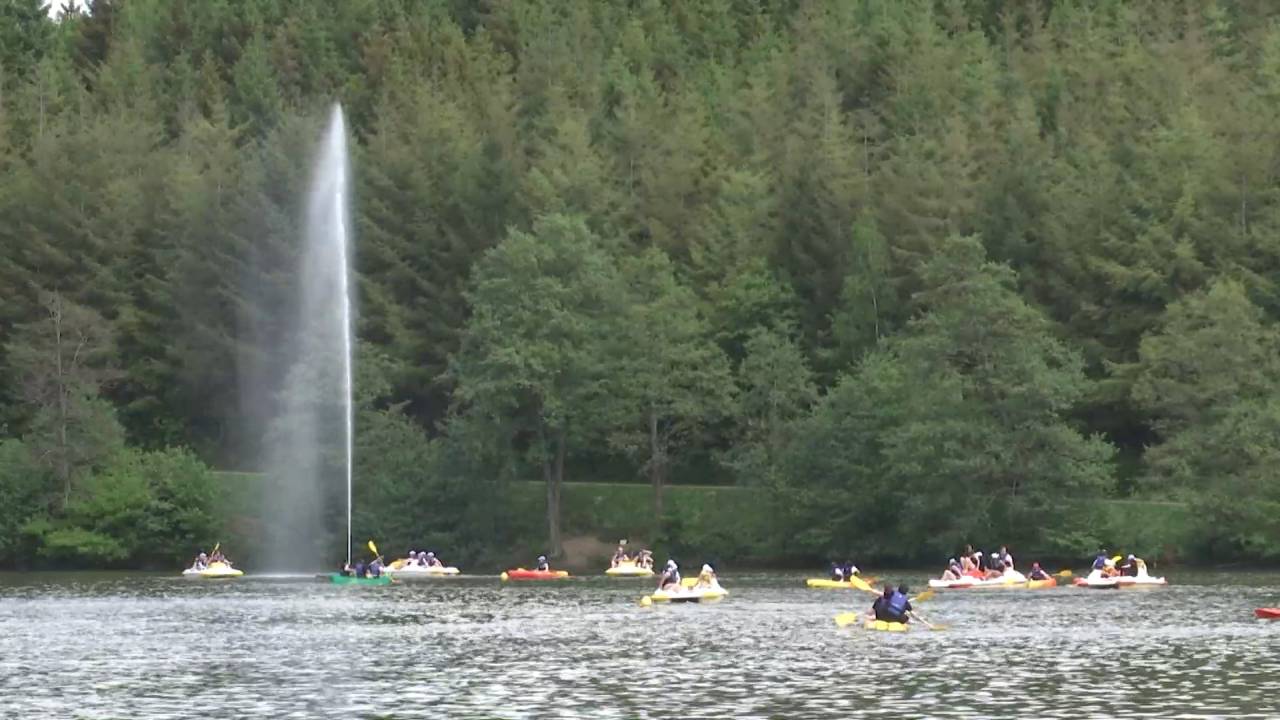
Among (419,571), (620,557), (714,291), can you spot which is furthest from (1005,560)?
(714,291)

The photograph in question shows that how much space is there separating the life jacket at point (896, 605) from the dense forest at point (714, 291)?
114ft

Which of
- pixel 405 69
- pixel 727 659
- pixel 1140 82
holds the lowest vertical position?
pixel 727 659

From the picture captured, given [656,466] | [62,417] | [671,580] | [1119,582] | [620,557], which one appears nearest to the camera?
[671,580]

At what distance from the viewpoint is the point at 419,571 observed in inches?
4063

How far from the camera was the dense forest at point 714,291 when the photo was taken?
10262cm

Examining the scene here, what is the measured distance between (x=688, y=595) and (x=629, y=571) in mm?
21825

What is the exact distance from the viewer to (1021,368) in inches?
3971

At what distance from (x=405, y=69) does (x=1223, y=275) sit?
77.7m

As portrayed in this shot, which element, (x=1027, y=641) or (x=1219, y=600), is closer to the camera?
(x=1027, y=641)

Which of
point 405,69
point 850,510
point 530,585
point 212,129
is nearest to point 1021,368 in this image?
point 850,510

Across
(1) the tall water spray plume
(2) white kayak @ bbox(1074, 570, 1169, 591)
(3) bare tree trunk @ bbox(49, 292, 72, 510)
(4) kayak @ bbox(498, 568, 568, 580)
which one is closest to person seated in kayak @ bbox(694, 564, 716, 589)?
(2) white kayak @ bbox(1074, 570, 1169, 591)

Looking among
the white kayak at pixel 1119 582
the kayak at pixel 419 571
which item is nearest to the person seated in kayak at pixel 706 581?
the white kayak at pixel 1119 582

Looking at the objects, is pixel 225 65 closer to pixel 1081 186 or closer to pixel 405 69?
pixel 405 69

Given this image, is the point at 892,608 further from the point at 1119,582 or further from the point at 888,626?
the point at 1119,582
